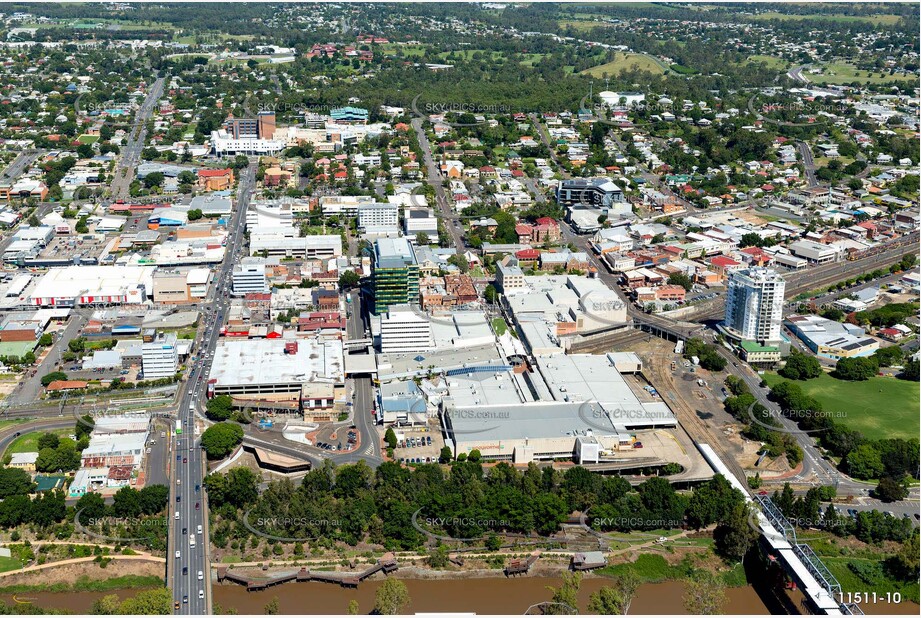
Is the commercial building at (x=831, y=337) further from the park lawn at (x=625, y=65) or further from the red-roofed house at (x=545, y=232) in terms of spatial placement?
the park lawn at (x=625, y=65)

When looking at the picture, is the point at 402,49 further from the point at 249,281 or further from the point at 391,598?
the point at 391,598

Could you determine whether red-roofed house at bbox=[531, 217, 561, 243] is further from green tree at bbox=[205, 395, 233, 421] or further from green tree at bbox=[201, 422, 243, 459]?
green tree at bbox=[201, 422, 243, 459]

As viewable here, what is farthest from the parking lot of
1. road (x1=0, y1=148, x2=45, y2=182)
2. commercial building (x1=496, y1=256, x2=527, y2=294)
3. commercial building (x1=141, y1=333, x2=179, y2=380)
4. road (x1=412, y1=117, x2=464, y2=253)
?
road (x1=0, y1=148, x2=45, y2=182)

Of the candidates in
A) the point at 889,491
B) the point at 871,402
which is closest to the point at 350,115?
the point at 871,402

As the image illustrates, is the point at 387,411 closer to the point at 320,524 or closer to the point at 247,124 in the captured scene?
the point at 320,524

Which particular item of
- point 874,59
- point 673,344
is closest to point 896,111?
point 874,59
